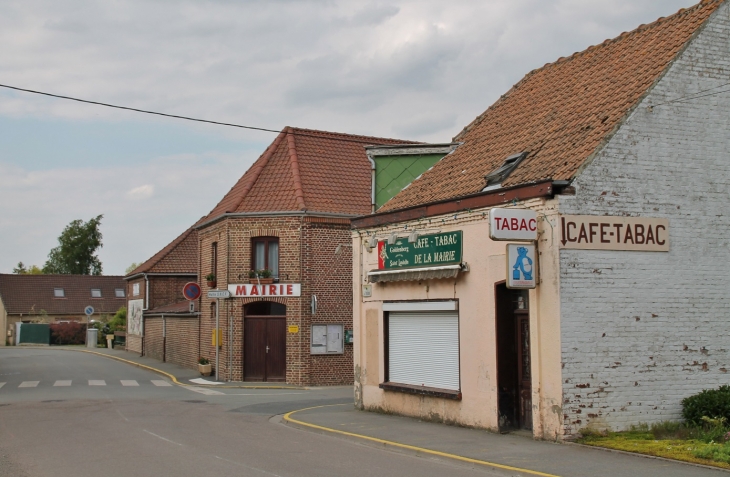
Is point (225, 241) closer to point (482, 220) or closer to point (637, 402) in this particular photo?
point (482, 220)

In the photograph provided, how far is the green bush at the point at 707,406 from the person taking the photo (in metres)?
13.1

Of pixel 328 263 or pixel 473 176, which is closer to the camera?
pixel 473 176

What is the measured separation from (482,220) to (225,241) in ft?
53.8

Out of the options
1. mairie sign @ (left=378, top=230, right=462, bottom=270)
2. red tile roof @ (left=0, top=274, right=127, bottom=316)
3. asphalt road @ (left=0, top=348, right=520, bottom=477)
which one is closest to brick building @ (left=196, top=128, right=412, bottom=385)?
asphalt road @ (left=0, top=348, right=520, bottom=477)

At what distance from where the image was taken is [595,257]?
13539 millimetres

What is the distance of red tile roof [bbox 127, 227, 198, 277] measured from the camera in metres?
43.2

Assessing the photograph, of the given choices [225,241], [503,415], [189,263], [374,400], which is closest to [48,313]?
[189,263]

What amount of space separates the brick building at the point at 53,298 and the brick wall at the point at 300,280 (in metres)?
43.8

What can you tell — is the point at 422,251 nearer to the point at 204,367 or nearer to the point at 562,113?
the point at 562,113

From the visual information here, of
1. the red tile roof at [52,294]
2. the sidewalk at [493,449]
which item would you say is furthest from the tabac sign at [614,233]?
the red tile roof at [52,294]

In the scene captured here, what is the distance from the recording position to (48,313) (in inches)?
2884

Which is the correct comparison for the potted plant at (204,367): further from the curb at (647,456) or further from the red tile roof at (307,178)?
the curb at (647,456)

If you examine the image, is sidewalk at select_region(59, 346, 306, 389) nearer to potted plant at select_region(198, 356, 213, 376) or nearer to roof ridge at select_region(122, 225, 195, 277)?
potted plant at select_region(198, 356, 213, 376)

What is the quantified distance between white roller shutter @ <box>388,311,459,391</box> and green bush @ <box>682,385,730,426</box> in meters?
4.36
